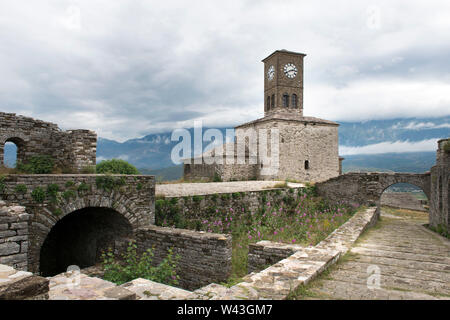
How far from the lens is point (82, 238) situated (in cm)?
980

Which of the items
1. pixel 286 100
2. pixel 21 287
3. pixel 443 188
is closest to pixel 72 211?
pixel 21 287

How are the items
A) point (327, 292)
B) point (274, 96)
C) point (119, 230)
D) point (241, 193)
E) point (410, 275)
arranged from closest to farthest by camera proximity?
point (327, 292) < point (410, 275) < point (119, 230) < point (241, 193) < point (274, 96)

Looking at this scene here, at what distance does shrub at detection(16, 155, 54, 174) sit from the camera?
881 cm

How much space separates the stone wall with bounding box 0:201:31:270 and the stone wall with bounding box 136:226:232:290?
9.76 feet

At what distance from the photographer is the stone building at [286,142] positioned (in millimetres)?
24500

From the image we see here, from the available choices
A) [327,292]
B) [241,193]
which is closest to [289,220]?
[241,193]

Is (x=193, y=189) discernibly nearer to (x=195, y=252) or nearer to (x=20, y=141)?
(x=195, y=252)

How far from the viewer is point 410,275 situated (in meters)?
4.14

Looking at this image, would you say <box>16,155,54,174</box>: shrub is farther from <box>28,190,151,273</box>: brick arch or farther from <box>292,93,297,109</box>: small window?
<box>292,93,297,109</box>: small window

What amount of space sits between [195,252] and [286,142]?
62.8ft

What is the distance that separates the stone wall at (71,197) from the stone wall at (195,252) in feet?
2.96

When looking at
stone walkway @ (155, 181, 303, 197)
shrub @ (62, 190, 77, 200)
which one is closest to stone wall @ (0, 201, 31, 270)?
shrub @ (62, 190, 77, 200)
